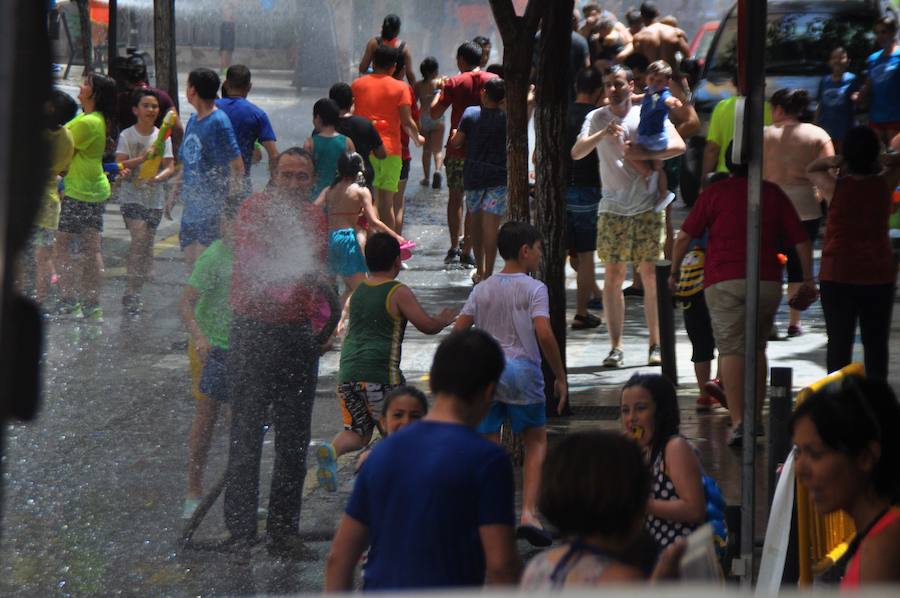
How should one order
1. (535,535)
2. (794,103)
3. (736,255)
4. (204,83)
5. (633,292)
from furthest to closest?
1. (633,292)
2. (204,83)
3. (794,103)
4. (736,255)
5. (535,535)

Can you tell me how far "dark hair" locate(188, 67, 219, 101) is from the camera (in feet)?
31.6

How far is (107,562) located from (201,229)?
389cm

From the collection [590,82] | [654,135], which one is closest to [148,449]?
[654,135]

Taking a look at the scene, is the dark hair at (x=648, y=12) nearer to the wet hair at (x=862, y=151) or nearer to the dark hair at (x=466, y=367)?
the wet hair at (x=862, y=151)

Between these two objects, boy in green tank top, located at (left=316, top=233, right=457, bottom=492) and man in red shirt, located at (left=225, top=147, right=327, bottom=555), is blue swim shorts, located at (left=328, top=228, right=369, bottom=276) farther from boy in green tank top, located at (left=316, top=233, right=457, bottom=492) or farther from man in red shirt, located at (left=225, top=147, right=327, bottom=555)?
boy in green tank top, located at (left=316, top=233, right=457, bottom=492)

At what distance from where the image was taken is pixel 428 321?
6.22 metres

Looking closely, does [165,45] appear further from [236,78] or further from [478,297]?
[478,297]

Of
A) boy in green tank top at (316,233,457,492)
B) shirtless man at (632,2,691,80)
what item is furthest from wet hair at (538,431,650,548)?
shirtless man at (632,2,691,80)

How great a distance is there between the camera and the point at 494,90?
11.0 m

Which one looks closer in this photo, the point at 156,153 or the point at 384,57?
the point at 156,153

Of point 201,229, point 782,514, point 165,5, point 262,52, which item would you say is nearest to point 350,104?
point 201,229

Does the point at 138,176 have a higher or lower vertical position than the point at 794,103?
lower

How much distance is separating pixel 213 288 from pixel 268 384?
50 cm

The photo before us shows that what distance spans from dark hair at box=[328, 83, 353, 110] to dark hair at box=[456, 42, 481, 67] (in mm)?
1869
